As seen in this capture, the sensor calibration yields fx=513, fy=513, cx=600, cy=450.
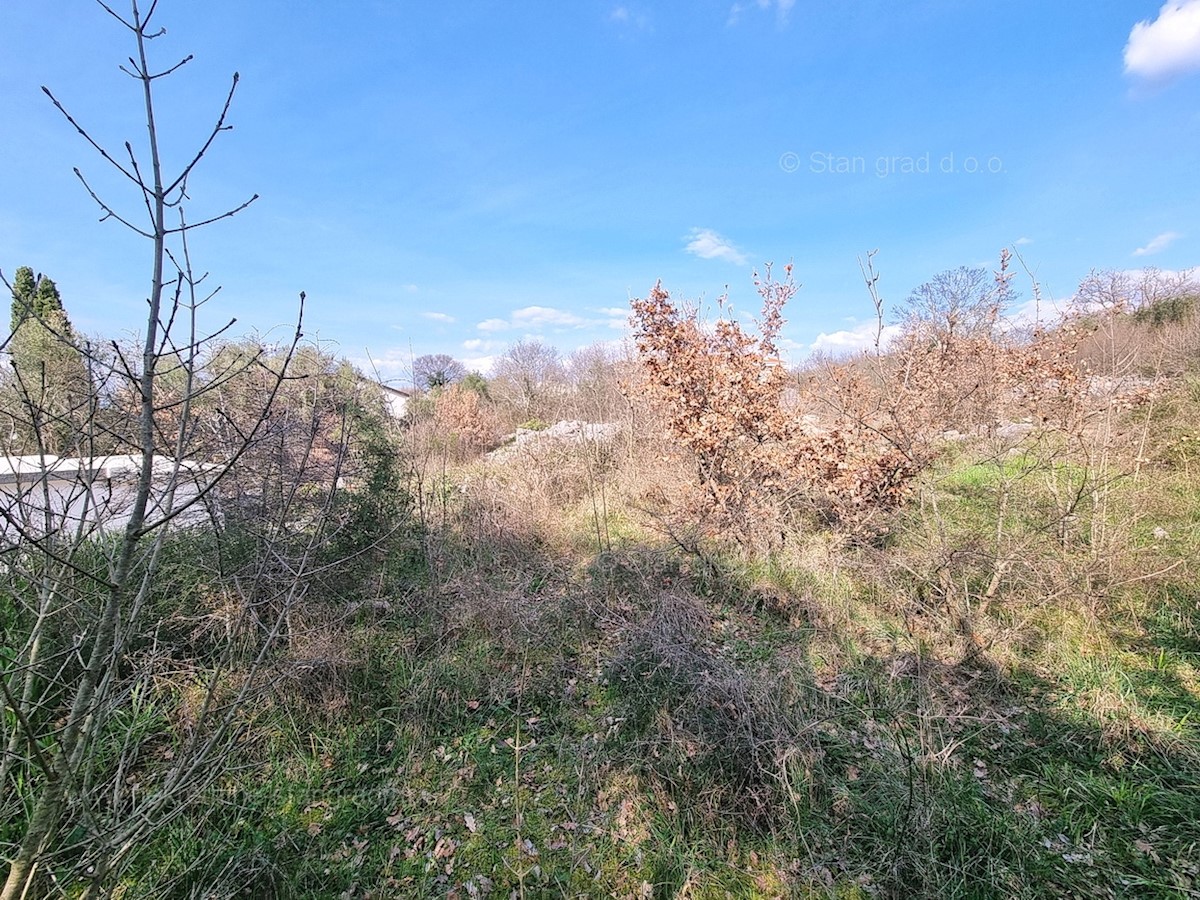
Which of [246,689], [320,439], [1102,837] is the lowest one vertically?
[1102,837]

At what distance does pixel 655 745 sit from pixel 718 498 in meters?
2.98

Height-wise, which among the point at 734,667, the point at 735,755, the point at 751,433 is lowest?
the point at 735,755

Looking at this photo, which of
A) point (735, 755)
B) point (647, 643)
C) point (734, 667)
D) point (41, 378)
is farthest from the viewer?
point (647, 643)

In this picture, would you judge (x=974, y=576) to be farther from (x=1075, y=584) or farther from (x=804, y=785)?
(x=804, y=785)

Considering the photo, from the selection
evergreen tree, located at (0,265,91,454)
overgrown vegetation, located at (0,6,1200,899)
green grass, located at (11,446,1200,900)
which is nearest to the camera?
evergreen tree, located at (0,265,91,454)

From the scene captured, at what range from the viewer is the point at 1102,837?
2385 millimetres

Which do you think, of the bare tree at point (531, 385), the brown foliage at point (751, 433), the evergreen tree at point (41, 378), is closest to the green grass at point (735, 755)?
the brown foliage at point (751, 433)

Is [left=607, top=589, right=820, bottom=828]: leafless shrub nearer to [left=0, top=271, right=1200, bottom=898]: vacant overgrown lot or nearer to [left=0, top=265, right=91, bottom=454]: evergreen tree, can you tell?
[left=0, top=271, right=1200, bottom=898]: vacant overgrown lot

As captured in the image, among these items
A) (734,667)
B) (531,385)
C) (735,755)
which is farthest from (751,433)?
(531,385)

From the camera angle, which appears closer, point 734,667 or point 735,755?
point 735,755

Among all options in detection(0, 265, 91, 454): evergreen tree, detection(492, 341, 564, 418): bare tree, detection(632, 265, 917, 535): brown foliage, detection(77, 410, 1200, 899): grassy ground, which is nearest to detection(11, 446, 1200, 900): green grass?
detection(77, 410, 1200, 899): grassy ground

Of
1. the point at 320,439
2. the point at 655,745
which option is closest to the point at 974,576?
the point at 655,745

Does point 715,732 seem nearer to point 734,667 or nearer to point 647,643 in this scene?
point 734,667

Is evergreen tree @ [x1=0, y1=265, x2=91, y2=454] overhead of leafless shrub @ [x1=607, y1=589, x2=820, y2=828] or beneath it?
overhead
